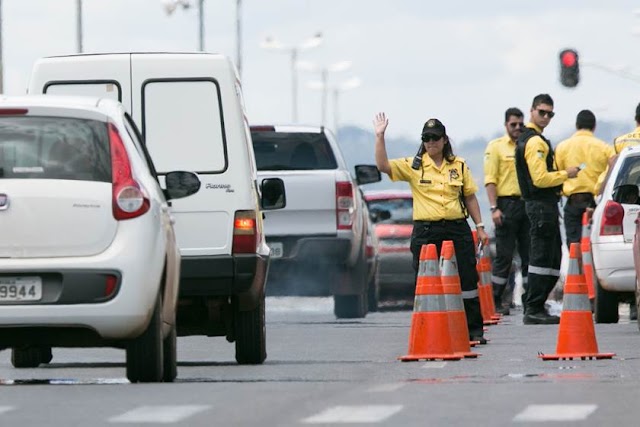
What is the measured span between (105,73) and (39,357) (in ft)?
6.61

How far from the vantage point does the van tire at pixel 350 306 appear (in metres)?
26.1

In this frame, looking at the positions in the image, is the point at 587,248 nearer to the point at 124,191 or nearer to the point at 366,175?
the point at 366,175

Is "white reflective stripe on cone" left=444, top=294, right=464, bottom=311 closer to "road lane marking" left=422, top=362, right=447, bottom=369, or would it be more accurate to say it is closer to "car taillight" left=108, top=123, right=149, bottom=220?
"road lane marking" left=422, top=362, right=447, bottom=369

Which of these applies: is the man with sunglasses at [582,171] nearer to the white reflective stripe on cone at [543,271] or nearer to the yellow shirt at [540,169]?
the white reflective stripe on cone at [543,271]

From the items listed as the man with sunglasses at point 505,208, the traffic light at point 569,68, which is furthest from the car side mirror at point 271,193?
the traffic light at point 569,68

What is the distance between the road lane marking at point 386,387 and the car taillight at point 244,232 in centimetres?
313

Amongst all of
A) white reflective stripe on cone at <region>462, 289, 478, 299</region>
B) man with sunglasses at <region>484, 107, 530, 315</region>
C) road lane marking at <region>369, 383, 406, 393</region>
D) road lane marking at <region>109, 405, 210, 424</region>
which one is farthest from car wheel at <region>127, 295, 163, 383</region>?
man with sunglasses at <region>484, 107, 530, 315</region>

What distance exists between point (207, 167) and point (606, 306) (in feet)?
24.4

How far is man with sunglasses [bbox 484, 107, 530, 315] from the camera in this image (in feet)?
79.6

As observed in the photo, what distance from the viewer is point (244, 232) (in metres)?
15.7

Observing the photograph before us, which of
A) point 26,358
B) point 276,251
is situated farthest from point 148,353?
point 276,251

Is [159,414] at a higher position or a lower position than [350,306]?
higher

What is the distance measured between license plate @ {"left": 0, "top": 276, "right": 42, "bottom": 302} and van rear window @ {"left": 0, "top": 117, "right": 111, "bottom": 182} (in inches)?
22.2

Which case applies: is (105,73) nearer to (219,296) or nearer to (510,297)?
(219,296)
